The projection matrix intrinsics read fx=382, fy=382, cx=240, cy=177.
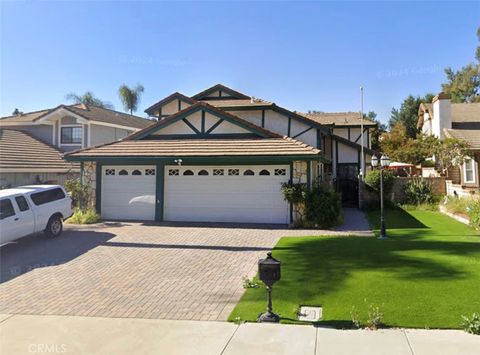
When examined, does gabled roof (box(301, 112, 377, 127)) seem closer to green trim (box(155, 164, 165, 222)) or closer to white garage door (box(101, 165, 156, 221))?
green trim (box(155, 164, 165, 222))

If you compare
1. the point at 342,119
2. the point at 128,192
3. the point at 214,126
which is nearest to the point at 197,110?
the point at 214,126

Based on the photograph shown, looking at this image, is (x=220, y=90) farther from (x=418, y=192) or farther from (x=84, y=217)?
(x=418, y=192)

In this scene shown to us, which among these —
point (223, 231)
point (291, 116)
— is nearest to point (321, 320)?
point (223, 231)

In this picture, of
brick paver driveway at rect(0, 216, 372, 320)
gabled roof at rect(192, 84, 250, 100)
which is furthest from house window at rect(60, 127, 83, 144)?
brick paver driveway at rect(0, 216, 372, 320)

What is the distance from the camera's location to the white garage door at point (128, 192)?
16.2 m

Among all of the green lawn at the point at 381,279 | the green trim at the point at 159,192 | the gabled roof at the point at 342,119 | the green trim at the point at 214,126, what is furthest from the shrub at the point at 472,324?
the gabled roof at the point at 342,119

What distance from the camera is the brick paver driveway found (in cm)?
645

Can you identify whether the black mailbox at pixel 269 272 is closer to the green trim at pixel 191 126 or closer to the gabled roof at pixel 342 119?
the green trim at pixel 191 126

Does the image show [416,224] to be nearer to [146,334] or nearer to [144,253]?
[144,253]

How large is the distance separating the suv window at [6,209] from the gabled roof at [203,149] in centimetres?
559

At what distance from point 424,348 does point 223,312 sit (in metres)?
2.89

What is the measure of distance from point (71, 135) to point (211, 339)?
2234cm

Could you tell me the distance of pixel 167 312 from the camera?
20.2ft

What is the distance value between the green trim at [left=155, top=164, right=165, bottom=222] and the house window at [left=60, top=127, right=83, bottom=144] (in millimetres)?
10767
